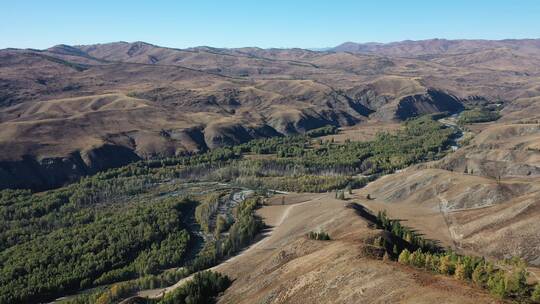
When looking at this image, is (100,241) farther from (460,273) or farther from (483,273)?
(483,273)

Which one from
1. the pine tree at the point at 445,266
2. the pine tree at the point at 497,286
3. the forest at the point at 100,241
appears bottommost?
the forest at the point at 100,241

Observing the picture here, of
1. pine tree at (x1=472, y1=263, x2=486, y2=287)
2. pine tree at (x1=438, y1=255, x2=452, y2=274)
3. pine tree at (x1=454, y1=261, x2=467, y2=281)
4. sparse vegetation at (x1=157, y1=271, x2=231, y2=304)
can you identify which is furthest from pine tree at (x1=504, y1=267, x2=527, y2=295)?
sparse vegetation at (x1=157, y1=271, x2=231, y2=304)

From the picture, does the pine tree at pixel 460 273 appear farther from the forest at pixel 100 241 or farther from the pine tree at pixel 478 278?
the forest at pixel 100 241

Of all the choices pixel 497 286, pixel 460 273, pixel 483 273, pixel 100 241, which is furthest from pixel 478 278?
pixel 100 241

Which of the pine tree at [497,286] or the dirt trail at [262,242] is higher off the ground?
the pine tree at [497,286]

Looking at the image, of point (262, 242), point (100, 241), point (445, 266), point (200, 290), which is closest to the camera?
point (445, 266)

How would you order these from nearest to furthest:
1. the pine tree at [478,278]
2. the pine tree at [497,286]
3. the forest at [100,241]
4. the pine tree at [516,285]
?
the pine tree at [497,286] < the pine tree at [516,285] < the pine tree at [478,278] < the forest at [100,241]

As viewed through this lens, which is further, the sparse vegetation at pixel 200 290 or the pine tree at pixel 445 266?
the sparse vegetation at pixel 200 290

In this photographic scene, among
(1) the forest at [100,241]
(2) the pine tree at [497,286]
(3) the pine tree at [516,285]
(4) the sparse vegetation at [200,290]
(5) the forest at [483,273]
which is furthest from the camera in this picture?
(1) the forest at [100,241]

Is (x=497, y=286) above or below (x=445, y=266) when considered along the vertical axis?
above

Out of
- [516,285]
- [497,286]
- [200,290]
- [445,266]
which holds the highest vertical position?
[497,286]

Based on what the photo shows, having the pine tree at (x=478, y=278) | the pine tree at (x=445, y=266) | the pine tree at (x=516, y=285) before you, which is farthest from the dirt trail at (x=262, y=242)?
the pine tree at (x=516, y=285)

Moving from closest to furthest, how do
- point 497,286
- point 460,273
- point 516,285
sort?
point 497,286 → point 516,285 → point 460,273
